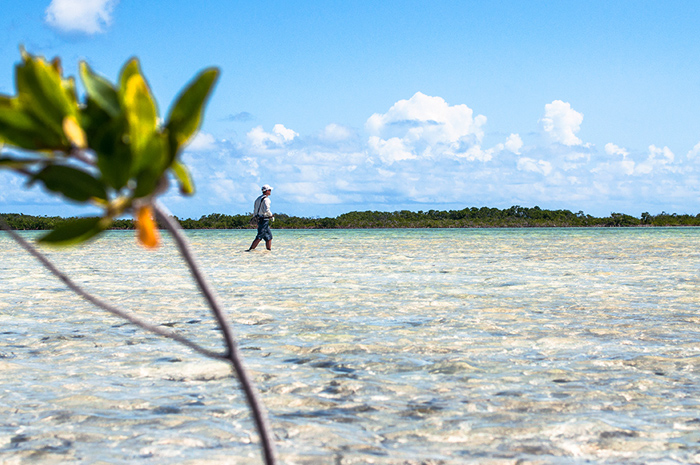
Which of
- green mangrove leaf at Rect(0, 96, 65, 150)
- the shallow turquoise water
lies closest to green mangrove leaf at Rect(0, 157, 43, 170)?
green mangrove leaf at Rect(0, 96, 65, 150)

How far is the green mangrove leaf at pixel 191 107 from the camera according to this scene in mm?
958

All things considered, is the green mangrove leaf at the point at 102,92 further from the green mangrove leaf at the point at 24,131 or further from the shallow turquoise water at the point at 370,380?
the shallow turquoise water at the point at 370,380

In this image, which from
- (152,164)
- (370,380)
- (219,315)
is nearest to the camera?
(152,164)

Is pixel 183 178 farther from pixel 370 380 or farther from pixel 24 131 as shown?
pixel 370 380

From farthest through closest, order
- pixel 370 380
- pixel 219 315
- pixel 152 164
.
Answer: pixel 370 380
pixel 219 315
pixel 152 164

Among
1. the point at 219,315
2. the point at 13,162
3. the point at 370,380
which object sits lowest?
the point at 370,380

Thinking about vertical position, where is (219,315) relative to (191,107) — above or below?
below

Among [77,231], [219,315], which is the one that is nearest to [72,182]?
[77,231]

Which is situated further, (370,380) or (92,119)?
(370,380)

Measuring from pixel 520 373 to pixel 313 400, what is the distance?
58.8 inches

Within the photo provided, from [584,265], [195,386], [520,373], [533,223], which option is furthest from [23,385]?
[533,223]

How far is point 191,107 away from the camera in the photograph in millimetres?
963

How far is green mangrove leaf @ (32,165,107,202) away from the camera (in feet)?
3.09

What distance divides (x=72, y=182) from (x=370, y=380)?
3.58 metres
